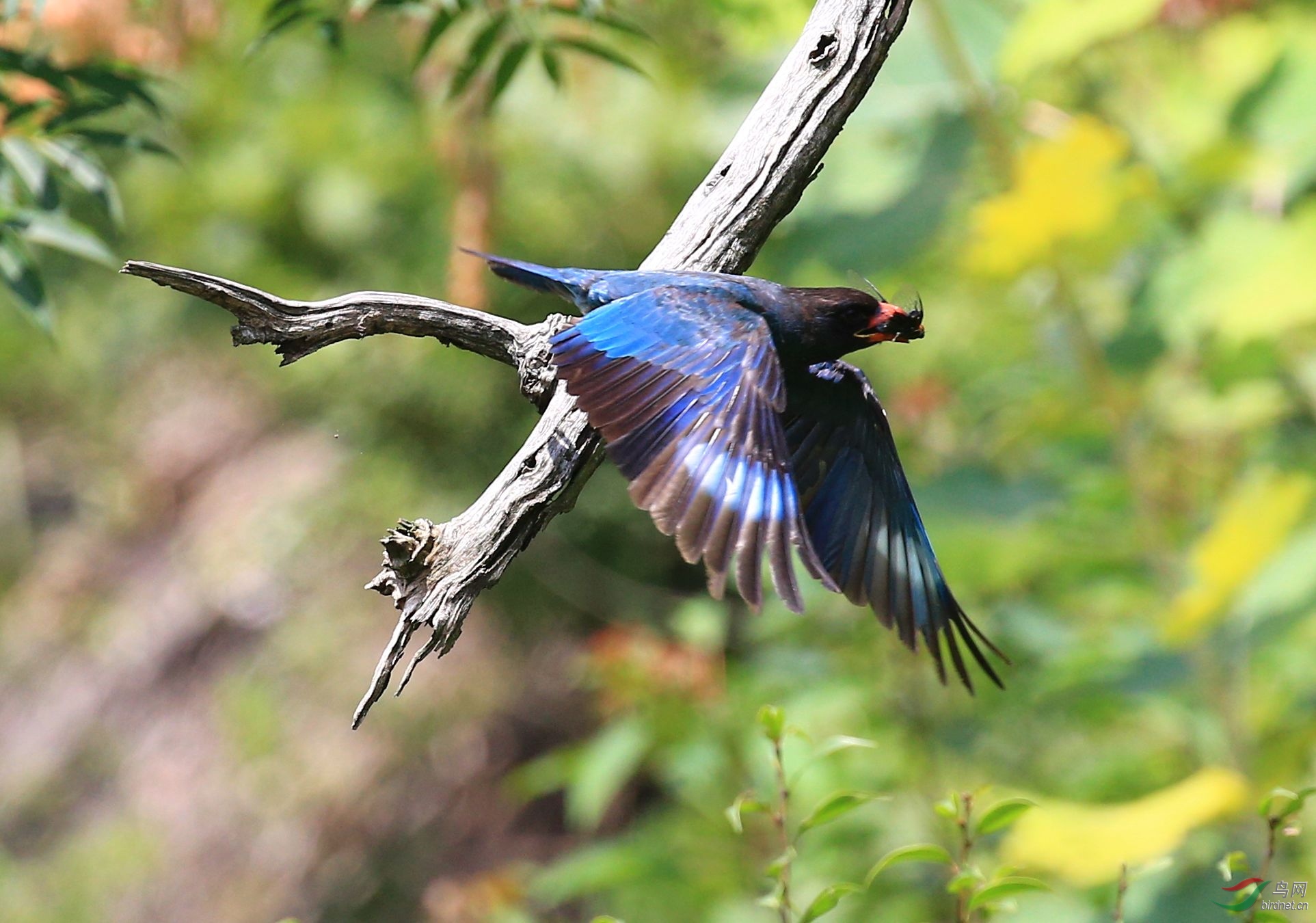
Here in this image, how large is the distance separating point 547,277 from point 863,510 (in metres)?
0.61

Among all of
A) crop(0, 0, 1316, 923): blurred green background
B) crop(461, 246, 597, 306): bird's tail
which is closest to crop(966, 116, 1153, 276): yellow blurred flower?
crop(0, 0, 1316, 923): blurred green background

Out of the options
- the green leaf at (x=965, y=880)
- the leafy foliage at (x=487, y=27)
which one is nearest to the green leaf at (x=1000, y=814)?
the green leaf at (x=965, y=880)

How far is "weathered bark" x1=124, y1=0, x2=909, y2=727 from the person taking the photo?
1.42 metres

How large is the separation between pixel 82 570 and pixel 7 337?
1.09 metres

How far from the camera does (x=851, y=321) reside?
2.05 metres

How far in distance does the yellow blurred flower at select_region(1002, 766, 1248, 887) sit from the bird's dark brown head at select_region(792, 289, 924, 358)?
42.9 inches

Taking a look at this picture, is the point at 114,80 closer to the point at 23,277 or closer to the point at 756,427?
the point at 23,277

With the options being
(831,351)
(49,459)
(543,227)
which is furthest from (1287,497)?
(49,459)

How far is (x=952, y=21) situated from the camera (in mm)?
3443

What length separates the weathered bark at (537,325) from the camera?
4.66 feet

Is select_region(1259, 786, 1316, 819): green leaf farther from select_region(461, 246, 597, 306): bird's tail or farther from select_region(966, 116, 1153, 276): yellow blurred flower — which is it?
select_region(966, 116, 1153, 276): yellow blurred flower

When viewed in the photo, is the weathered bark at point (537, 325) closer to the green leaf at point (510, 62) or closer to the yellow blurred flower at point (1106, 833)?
the green leaf at point (510, 62)

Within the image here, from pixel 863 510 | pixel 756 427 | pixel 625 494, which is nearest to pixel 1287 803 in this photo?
pixel 756 427

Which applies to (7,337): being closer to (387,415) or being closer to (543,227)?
(387,415)
